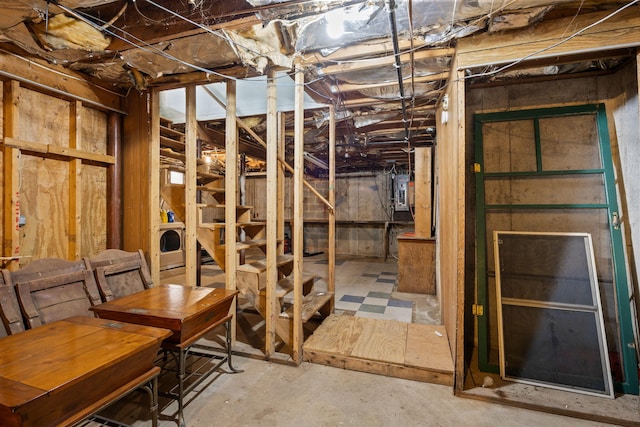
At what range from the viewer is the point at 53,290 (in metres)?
1.76

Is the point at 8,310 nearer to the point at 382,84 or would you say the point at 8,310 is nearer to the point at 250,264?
the point at 250,264

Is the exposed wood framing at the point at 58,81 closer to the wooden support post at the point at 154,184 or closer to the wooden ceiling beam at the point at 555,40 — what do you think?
the wooden support post at the point at 154,184

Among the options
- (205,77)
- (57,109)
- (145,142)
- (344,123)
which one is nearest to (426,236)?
(344,123)

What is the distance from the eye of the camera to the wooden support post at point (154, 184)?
258 centimetres

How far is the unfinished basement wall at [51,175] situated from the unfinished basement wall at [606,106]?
11.2 ft

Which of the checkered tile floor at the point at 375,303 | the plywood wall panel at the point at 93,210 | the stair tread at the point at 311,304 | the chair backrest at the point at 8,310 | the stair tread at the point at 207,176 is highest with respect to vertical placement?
the stair tread at the point at 207,176

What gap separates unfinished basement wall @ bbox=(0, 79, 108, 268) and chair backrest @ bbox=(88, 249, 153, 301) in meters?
0.53

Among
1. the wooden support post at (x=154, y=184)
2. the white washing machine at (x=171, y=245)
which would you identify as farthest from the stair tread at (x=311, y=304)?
the white washing machine at (x=171, y=245)

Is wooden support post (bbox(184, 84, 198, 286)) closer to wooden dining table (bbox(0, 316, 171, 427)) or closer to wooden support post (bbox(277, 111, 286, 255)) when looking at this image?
wooden support post (bbox(277, 111, 286, 255))

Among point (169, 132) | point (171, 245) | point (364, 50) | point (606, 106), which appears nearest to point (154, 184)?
point (169, 132)

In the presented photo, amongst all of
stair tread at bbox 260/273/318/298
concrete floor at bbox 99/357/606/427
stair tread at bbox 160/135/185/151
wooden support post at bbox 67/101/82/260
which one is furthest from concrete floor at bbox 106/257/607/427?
stair tread at bbox 160/135/185/151

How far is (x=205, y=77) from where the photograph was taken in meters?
2.47

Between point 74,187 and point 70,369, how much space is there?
77.0 inches

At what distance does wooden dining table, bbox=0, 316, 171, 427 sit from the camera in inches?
35.4
